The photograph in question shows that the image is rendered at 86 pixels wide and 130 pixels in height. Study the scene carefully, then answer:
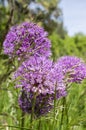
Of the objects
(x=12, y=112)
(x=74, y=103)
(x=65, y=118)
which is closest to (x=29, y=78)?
(x=65, y=118)

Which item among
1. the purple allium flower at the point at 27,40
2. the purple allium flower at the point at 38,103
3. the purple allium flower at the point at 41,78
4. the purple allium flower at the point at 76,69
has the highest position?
the purple allium flower at the point at 27,40

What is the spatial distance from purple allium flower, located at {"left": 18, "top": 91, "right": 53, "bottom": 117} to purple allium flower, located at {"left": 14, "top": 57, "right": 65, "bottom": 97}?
0.24 feet

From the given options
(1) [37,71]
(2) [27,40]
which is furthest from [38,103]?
(2) [27,40]

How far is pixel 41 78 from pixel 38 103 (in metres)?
0.20

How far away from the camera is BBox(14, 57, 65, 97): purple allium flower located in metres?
1.54

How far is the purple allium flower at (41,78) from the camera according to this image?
1544mm

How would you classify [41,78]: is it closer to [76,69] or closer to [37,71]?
[37,71]

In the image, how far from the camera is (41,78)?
61.2 inches

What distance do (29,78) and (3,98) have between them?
163 cm

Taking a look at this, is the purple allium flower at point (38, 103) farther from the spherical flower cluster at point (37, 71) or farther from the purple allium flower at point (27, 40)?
the purple allium flower at point (27, 40)

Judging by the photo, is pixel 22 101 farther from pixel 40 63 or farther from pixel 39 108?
pixel 40 63

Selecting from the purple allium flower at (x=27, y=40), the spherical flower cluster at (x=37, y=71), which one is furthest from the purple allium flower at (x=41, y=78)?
the purple allium flower at (x=27, y=40)

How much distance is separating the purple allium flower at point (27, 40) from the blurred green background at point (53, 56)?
2.1 inches

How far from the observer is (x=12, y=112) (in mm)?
3082
